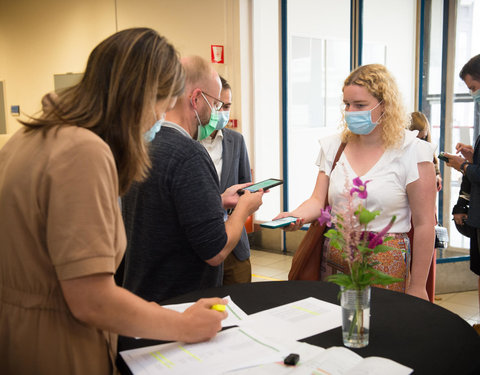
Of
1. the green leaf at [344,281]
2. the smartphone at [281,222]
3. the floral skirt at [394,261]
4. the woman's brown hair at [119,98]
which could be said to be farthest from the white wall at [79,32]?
the green leaf at [344,281]

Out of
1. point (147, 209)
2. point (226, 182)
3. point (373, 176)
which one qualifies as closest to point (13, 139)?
point (147, 209)

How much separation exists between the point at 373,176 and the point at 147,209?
1.00 m

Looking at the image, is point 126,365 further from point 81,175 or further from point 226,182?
point 226,182

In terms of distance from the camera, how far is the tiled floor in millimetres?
3513

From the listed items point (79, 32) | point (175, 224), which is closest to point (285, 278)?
point (175, 224)

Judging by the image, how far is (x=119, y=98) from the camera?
106 cm

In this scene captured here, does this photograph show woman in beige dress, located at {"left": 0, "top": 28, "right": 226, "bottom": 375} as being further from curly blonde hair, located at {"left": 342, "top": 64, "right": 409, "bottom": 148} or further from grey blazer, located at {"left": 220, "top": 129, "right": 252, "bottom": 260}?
grey blazer, located at {"left": 220, "top": 129, "right": 252, "bottom": 260}

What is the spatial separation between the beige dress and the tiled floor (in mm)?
3076

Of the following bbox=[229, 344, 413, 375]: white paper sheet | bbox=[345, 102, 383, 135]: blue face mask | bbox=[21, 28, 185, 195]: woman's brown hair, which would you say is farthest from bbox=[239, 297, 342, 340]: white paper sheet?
bbox=[345, 102, 383, 135]: blue face mask

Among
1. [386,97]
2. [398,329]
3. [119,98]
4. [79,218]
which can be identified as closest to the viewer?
[79,218]

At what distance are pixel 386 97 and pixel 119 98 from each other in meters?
1.40

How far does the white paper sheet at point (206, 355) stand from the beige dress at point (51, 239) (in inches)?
5.0

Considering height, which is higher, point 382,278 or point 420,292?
point 382,278

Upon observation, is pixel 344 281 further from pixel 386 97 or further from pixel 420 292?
pixel 386 97
